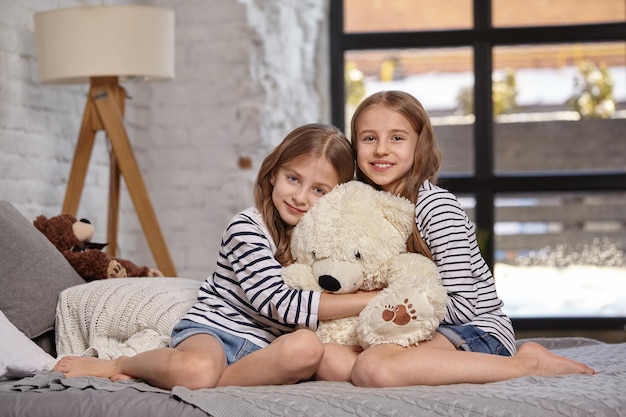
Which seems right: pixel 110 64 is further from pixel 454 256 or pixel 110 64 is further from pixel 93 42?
pixel 454 256

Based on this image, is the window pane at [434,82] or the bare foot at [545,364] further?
the window pane at [434,82]

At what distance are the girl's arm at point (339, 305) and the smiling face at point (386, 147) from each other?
0.34m

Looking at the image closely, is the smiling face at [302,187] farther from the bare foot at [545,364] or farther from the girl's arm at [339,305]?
the bare foot at [545,364]

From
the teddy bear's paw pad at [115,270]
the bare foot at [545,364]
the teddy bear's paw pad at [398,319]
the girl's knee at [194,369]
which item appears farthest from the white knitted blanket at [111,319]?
the bare foot at [545,364]

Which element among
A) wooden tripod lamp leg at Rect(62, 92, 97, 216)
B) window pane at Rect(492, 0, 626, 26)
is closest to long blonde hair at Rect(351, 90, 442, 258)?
wooden tripod lamp leg at Rect(62, 92, 97, 216)

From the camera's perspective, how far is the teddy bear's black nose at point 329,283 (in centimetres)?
212

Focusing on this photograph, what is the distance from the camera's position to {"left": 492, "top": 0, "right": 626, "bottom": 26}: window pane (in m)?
4.85

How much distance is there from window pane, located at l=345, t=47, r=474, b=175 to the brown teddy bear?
2.58 m

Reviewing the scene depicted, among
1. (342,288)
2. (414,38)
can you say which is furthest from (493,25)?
(342,288)

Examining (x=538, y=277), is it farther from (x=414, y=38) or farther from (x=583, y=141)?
(x=414, y=38)

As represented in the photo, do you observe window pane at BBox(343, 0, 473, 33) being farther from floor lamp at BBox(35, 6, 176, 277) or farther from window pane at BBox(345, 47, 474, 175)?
floor lamp at BBox(35, 6, 176, 277)

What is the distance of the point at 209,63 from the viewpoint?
4.23 meters

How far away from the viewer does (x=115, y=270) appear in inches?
103

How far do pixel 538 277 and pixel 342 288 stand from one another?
2.98 metres
